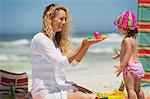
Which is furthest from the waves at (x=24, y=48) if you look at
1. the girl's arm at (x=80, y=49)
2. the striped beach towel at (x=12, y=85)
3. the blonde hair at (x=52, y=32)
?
the girl's arm at (x=80, y=49)

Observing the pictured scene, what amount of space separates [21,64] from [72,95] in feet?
7.58

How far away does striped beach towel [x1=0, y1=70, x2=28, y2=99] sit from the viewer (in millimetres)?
3531

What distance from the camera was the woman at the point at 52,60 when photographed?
229 centimetres

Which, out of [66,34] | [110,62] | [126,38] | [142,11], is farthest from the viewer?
[110,62]

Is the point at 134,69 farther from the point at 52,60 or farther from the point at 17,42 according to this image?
the point at 17,42

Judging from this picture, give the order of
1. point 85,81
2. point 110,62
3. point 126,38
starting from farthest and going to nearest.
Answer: point 110,62
point 85,81
point 126,38

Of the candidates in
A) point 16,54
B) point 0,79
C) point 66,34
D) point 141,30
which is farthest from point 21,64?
point 66,34

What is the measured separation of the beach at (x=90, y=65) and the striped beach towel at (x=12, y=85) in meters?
0.42

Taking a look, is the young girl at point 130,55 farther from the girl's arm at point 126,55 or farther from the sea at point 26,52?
the sea at point 26,52

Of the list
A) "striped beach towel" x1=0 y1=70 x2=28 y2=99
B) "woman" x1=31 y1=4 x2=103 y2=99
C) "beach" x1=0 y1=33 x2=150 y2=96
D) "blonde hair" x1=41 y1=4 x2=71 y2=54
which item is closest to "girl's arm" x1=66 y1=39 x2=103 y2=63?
"woman" x1=31 y1=4 x2=103 y2=99

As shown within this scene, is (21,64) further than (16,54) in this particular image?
No

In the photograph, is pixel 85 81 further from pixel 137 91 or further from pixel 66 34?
pixel 66 34

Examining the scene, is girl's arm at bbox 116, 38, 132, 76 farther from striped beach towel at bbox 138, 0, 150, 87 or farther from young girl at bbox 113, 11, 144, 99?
striped beach towel at bbox 138, 0, 150, 87

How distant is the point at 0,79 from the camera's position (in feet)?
11.7
